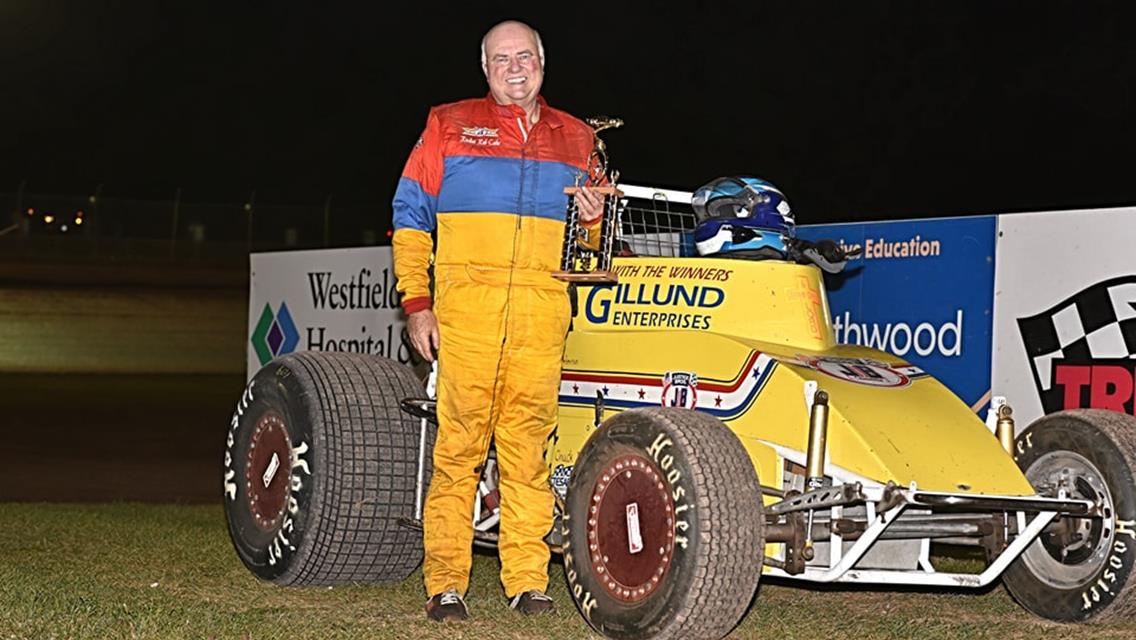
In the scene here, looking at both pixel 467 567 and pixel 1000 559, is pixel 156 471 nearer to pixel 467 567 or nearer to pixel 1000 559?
pixel 467 567

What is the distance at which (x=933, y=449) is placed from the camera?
18.5ft

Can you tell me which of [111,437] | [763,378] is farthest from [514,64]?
[111,437]

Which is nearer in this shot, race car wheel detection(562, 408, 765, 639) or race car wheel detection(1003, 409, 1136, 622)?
race car wheel detection(562, 408, 765, 639)

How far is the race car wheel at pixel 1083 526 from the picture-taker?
19.6 feet

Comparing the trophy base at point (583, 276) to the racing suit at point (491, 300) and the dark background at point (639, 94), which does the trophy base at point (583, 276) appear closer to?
the racing suit at point (491, 300)

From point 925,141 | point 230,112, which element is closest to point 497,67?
point 925,141

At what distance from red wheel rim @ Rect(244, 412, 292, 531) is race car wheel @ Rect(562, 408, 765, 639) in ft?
5.13

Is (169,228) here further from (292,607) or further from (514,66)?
(514,66)

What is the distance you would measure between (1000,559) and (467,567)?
1.84 meters

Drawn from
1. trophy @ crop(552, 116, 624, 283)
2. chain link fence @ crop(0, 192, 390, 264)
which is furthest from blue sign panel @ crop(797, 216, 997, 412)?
chain link fence @ crop(0, 192, 390, 264)

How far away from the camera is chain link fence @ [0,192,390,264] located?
162 ft

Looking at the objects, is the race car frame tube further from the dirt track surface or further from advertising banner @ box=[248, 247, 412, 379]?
the dirt track surface

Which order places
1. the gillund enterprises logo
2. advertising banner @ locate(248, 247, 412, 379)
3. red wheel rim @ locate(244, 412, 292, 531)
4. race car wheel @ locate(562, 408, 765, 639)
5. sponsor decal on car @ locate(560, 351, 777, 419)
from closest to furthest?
race car wheel @ locate(562, 408, 765, 639) < sponsor decal on car @ locate(560, 351, 777, 419) < red wheel rim @ locate(244, 412, 292, 531) < advertising banner @ locate(248, 247, 412, 379) < the gillund enterprises logo

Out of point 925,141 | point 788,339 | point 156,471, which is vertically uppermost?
point 925,141
